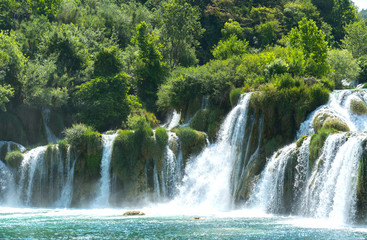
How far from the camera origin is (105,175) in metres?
38.9

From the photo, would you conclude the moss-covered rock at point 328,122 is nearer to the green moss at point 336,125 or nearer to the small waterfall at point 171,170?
the green moss at point 336,125

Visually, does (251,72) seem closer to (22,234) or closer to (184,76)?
(184,76)

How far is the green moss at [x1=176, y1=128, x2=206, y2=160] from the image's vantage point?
127 feet

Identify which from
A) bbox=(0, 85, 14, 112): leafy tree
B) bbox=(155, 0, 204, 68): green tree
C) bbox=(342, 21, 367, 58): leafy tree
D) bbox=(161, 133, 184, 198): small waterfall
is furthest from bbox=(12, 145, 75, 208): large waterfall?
bbox=(342, 21, 367, 58): leafy tree

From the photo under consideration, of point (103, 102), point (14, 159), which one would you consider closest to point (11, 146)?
point (14, 159)

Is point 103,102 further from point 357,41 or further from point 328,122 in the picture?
point 357,41

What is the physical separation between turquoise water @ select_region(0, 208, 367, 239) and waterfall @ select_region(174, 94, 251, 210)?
5024 mm

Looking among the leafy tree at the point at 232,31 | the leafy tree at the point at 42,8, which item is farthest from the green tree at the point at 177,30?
the leafy tree at the point at 42,8

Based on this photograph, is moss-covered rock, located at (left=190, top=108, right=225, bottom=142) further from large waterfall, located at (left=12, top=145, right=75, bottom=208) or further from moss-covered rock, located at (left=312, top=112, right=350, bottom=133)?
large waterfall, located at (left=12, top=145, right=75, bottom=208)

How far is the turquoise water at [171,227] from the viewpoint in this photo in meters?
21.9

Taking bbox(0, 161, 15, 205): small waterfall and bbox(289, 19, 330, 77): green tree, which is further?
bbox(289, 19, 330, 77): green tree

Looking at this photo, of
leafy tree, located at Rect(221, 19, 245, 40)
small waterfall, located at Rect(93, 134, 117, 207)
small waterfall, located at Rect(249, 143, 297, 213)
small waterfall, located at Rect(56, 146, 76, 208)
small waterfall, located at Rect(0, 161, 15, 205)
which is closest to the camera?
small waterfall, located at Rect(249, 143, 297, 213)

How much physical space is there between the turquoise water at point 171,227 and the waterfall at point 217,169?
16.5 feet

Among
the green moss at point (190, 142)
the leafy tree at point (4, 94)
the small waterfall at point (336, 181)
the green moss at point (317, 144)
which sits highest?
the leafy tree at point (4, 94)
